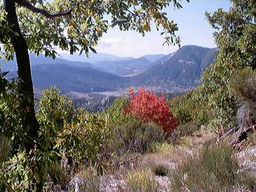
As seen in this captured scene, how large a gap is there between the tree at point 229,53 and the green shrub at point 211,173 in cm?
1181

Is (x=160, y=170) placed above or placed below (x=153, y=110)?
above

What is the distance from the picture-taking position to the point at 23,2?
5.48 meters

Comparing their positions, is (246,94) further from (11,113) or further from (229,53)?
(11,113)

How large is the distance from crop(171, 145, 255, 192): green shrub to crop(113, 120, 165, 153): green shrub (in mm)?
10304

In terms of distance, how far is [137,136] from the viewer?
65.3 feet

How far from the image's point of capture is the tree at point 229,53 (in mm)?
19078

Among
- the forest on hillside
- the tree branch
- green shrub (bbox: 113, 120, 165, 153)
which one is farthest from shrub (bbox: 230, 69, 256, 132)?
the tree branch

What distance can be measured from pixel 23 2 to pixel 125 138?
1490 centimetres

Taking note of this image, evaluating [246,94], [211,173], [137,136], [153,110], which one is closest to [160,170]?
[211,173]

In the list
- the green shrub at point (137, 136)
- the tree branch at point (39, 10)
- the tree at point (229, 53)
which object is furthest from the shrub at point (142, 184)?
the tree at point (229, 53)

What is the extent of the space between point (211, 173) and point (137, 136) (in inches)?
535

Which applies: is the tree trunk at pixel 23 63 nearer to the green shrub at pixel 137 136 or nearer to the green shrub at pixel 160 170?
the green shrub at pixel 160 170

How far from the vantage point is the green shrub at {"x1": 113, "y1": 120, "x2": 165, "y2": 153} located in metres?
18.4

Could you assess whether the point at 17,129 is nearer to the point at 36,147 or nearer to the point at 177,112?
the point at 36,147
